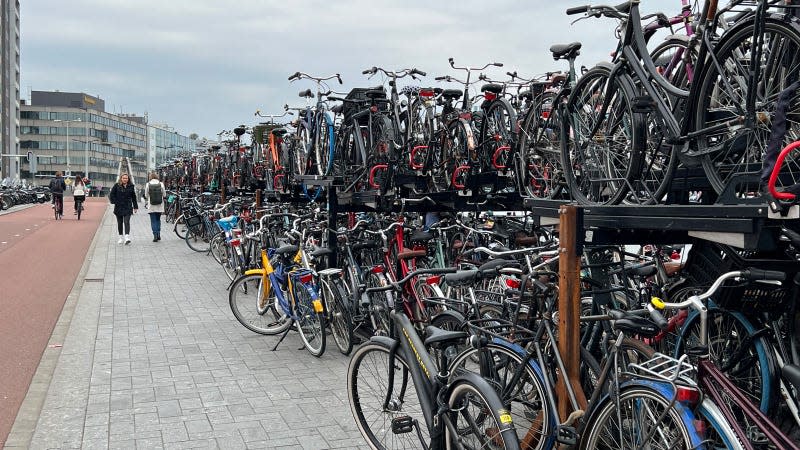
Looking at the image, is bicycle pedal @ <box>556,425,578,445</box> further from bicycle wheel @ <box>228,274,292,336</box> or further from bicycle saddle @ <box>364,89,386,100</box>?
bicycle saddle @ <box>364,89,386,100</box>

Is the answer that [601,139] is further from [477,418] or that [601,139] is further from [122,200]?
[122,200]

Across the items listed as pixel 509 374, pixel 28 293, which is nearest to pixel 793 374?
pixel 509 374

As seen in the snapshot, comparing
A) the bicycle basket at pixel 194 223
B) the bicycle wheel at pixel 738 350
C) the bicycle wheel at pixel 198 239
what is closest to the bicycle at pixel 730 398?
the bicycle wheel at pixel 738 350

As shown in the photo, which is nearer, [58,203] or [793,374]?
[793,374]

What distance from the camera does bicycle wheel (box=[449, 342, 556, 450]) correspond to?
374cm

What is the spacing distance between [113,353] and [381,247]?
2.98 meters

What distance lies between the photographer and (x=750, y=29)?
3.07 metres

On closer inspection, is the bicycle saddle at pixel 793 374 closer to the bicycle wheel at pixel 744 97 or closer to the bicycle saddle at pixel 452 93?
→ the bicycle wheel at pixel 744 97

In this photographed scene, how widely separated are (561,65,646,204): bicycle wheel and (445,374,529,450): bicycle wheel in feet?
4.65

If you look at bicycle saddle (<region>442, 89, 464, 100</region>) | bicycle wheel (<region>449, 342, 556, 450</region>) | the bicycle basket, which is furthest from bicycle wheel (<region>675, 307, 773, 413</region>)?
the bicycle basket

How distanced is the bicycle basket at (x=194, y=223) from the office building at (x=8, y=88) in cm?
7752

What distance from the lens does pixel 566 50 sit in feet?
17.2

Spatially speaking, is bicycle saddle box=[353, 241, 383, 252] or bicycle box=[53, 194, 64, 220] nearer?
bicycle saddle box=[353, 241, 383, 252]

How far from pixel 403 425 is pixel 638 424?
58.1 inches
